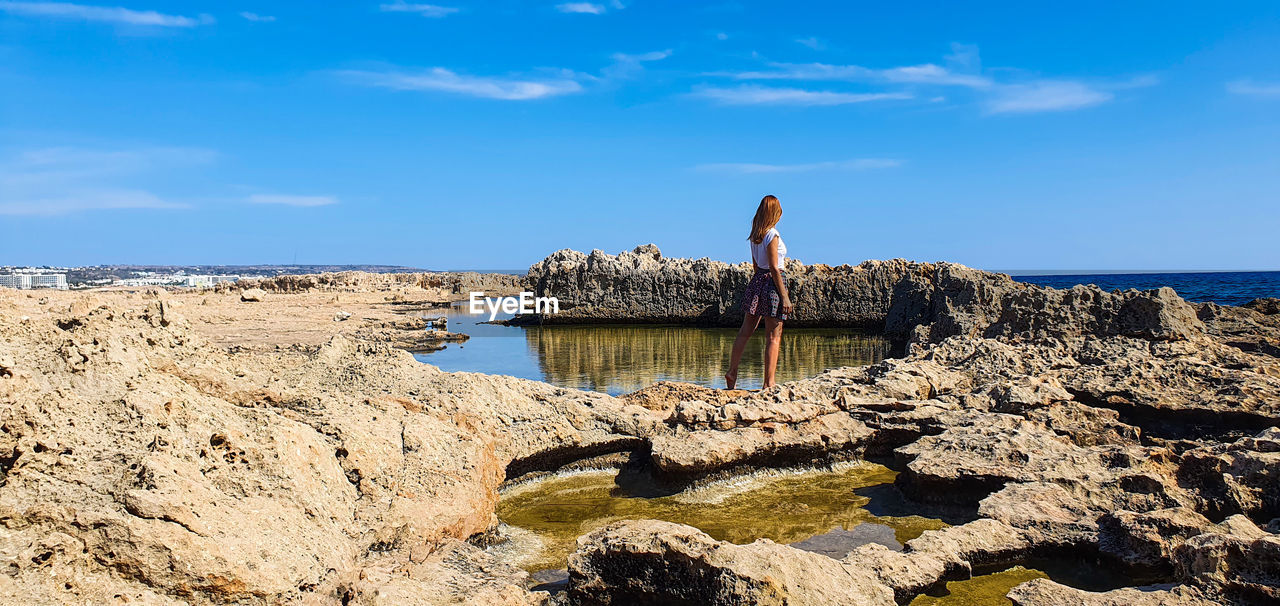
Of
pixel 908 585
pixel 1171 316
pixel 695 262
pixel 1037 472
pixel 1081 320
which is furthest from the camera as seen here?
pixel 695 262

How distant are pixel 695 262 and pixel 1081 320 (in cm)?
1001

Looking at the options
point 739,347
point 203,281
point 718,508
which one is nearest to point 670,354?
point 739,347

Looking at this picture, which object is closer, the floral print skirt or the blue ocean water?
the floral print skirt

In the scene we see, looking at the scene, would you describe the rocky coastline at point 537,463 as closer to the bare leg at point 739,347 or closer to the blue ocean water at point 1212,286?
the bare leg at point 739,347

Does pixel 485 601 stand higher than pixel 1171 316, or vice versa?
pixel 1171 316

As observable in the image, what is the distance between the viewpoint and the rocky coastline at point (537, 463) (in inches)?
87.0

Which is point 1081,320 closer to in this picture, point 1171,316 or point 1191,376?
point 1171,316

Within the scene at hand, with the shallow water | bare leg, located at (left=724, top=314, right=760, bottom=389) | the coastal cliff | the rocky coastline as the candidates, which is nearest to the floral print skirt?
bare leg, located at (left=724, top=314, right=760, bottom=389)

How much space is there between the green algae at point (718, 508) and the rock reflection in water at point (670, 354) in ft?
10.2

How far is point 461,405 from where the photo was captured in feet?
13.9

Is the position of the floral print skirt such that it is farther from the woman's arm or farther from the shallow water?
the shallow water

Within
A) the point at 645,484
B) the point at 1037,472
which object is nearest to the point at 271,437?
the point at 645,484

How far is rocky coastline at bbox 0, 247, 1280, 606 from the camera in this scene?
2209 millimetres

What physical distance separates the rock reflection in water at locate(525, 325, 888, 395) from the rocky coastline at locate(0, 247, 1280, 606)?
2.69 m
